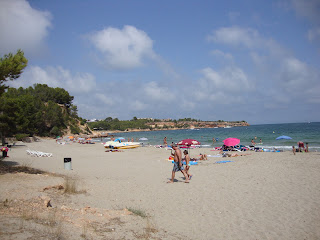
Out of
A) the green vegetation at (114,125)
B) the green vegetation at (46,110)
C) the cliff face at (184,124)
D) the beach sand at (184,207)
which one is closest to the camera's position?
the beach sand at (184,207)

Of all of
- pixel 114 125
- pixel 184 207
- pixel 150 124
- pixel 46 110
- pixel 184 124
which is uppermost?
pixel 46 110

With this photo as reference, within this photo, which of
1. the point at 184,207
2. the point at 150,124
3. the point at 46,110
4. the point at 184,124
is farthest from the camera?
the point at 184,124

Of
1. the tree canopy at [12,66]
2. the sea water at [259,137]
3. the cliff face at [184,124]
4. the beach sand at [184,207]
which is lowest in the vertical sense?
the sea water at [259,137]

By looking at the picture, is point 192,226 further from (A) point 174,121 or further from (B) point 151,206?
(A) point 174,121

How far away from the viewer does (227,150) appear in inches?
940

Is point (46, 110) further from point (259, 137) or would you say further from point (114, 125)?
point (114, 125)

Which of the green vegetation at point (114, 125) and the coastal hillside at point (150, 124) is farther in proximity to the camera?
the coastal hillside at point (150, 124)

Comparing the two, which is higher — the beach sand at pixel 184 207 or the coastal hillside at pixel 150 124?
the coastal hillside at pixel 150 124

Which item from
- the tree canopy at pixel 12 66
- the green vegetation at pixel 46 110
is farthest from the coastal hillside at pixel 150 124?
the tree canopy at pixel 12 66

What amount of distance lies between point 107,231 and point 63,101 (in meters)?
69.3

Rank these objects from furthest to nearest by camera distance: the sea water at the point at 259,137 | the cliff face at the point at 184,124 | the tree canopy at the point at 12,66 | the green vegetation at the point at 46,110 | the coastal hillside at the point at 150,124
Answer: the cliff face at the point at 184,124 → the coastal hillside at the point at 150,124 → the green vegetation at the point at 46,110 → the sea water at the point at 259,137 → the tree canopy at the point at 12,66

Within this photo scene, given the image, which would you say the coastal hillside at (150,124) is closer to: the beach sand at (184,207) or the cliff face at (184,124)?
the cliff face at (184,124)

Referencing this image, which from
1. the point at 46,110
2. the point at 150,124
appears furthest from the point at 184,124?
the point at 46,110

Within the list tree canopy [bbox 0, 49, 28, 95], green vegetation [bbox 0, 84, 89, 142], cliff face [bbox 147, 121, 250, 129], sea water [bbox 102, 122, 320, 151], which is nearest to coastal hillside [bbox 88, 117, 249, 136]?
cliff face [bbox 147, 121, 250, 129]
